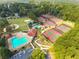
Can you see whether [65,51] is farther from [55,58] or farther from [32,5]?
[32,5]

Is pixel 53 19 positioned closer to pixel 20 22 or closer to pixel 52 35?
pixel 20 22

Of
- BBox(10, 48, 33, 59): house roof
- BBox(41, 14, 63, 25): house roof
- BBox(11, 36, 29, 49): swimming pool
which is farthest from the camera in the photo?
BBox(41, 14, 63, 25): house roof

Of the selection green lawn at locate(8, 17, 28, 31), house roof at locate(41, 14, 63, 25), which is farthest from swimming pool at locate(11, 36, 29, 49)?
house roof at locate(41, 14, 63, 25)

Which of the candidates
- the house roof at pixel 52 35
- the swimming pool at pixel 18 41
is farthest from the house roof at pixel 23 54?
the house roof at pixel 52 35

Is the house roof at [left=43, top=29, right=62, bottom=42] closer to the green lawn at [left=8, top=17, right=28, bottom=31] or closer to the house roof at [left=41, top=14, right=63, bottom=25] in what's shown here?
the house roof at [left=41, top=14, right=63, bottom=25]

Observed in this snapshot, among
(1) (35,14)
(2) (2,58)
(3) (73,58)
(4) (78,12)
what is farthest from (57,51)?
(1) (35,14)

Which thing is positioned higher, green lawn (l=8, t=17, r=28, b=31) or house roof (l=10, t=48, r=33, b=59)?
house roof (l=10, t=48, r=33, b=59)
